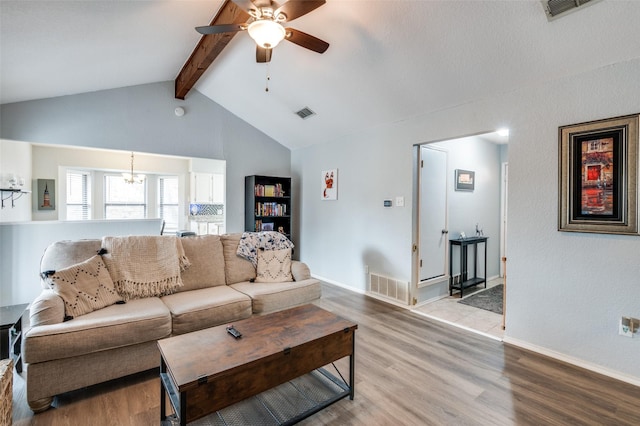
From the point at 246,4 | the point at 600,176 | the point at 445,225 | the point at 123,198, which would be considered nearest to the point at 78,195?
the point at 123,198

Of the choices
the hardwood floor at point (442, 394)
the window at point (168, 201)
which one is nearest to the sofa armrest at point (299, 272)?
the hardwood floor at point (442, 394)

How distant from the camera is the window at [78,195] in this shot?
560 centimetres

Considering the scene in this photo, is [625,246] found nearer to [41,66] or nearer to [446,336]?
[446,336]

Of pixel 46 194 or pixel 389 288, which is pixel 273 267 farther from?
pixel 46 194

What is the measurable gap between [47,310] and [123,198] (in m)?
5.18

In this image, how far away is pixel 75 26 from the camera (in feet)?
7.89

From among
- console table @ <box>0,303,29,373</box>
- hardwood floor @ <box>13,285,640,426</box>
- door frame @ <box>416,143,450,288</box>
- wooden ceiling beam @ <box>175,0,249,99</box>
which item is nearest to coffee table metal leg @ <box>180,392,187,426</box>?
A: hardwood floor @ <box>13,285,640,426</box>

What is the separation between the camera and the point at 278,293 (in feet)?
9.45

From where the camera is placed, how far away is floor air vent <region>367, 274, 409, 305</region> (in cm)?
373

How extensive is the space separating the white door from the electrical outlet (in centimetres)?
189

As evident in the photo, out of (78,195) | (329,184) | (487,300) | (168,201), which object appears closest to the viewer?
(487,300)

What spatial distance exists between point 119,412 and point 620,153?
3874 millimetres

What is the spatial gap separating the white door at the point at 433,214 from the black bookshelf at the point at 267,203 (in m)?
2.59

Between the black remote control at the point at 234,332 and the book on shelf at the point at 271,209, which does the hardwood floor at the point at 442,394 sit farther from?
the book on shelf at the point at 271,209
